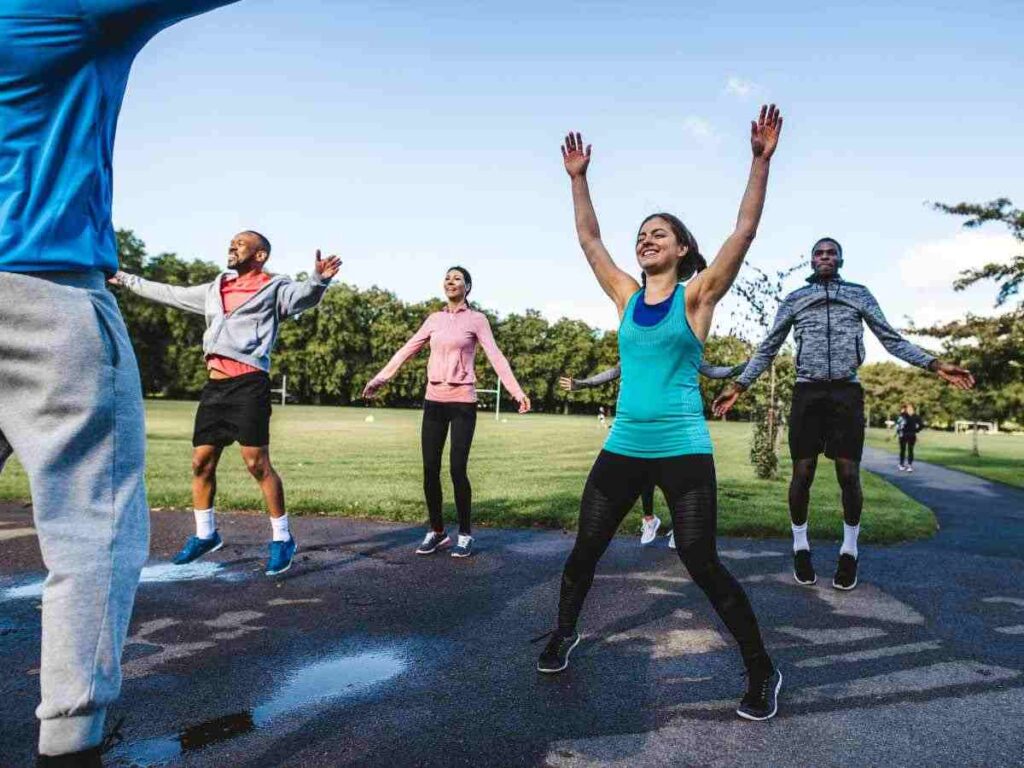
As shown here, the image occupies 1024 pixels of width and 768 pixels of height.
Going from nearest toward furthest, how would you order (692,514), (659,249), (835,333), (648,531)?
(692,514) < (659,249) < (835,333) < (648,531)

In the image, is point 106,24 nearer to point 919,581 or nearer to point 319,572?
point 319,572

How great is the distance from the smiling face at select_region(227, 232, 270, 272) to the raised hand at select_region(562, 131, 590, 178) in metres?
2.60

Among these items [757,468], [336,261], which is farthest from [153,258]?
[336,261]

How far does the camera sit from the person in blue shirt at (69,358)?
5.57 ft

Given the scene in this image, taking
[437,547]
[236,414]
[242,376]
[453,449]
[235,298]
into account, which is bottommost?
[437,547]

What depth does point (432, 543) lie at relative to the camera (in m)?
6.15

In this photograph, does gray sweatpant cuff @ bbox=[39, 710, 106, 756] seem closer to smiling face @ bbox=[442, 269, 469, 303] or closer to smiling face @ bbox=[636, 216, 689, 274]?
smiling face @ bbox=[636, 216, 689, 274]

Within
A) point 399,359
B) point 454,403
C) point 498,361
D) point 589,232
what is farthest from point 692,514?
point 399,359

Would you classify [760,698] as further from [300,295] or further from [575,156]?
[300,295]

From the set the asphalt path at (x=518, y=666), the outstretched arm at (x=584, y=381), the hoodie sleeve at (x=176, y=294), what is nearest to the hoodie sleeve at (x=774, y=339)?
the outstretched arm at (x=584, y=381)

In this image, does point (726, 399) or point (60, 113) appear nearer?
point (60, 113)

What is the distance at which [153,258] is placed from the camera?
77.7 metres

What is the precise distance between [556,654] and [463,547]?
8.70 ft

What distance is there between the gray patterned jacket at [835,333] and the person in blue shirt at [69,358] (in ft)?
13.9
